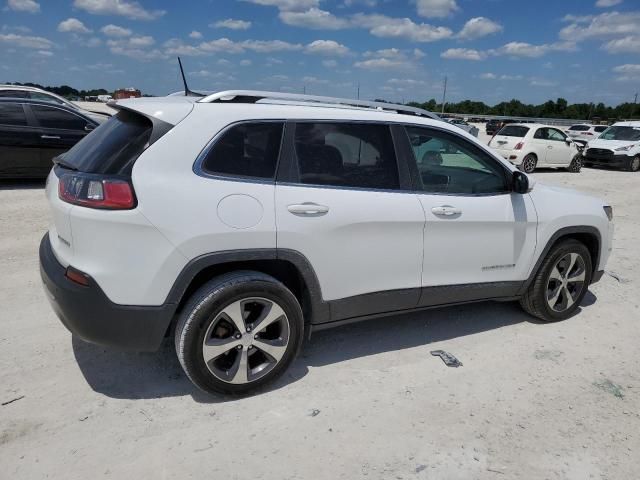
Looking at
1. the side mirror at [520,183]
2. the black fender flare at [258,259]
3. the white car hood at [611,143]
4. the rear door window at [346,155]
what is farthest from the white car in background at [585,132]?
the black fender flare at [258,259]

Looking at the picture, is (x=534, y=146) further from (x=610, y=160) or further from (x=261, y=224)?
(x=261, y=224)

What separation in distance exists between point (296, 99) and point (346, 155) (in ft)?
1.69

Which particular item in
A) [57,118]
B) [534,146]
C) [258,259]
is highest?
[57,118]

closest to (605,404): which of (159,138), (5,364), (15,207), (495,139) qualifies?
(159,138)

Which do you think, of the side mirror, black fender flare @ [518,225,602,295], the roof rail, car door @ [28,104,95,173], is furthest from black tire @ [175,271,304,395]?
car door @ [28,104,95,173]

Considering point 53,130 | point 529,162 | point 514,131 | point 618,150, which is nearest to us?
point 53,130

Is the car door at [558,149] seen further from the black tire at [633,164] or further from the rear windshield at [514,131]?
the black tire at [633,164]

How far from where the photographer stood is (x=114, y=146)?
9.09ft

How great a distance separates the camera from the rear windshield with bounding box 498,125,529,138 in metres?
15.7

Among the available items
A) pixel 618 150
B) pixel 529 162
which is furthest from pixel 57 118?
pixel 618 150

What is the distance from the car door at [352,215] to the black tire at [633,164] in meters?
17.9

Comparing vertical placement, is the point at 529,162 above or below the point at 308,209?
below

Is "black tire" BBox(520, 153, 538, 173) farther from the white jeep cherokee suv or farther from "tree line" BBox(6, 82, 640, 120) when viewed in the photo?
"tree line" BBox(6, 82, 640, 120)

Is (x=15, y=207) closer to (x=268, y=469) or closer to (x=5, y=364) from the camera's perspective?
(x=5, y=364)
